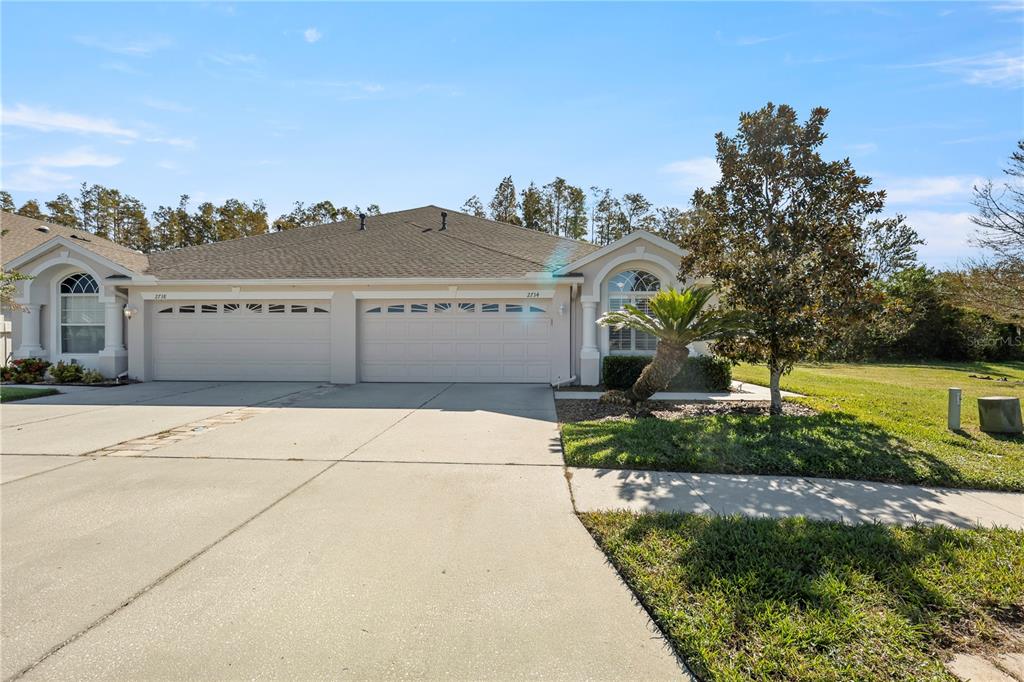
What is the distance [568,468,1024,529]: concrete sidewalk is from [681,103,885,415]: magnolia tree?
3.15 meters

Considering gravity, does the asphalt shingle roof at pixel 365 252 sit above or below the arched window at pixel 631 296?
above

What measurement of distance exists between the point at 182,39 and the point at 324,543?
8.05 m

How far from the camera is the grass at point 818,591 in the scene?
2.25 m

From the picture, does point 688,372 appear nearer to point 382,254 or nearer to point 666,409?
point 666,409

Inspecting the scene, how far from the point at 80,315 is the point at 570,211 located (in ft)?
100

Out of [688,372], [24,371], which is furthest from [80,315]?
[688,372]

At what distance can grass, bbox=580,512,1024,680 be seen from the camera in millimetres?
2254

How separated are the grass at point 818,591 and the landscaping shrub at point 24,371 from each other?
15.4 metres

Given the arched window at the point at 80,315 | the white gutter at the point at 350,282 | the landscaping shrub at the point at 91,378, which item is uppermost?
the white gutter at the point at 350,282

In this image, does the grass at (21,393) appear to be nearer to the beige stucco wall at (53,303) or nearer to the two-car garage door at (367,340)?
the beige stucco wall at (53,303)

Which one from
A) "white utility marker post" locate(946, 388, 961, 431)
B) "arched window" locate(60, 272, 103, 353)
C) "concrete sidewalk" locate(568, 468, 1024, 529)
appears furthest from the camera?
"arched window" locate(60, 272, 103, 353)

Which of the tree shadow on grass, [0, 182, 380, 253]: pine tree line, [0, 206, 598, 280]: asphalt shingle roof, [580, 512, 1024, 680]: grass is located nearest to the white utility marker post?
the tree shadow on grass

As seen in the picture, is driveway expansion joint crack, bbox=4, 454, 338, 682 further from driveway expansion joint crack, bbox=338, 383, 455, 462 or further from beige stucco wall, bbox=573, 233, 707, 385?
beige stucco wall, bbox=573, 233, 707, 385

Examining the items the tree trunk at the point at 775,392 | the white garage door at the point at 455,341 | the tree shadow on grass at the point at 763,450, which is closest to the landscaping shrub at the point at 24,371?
the white garage door at the point at 455,341
